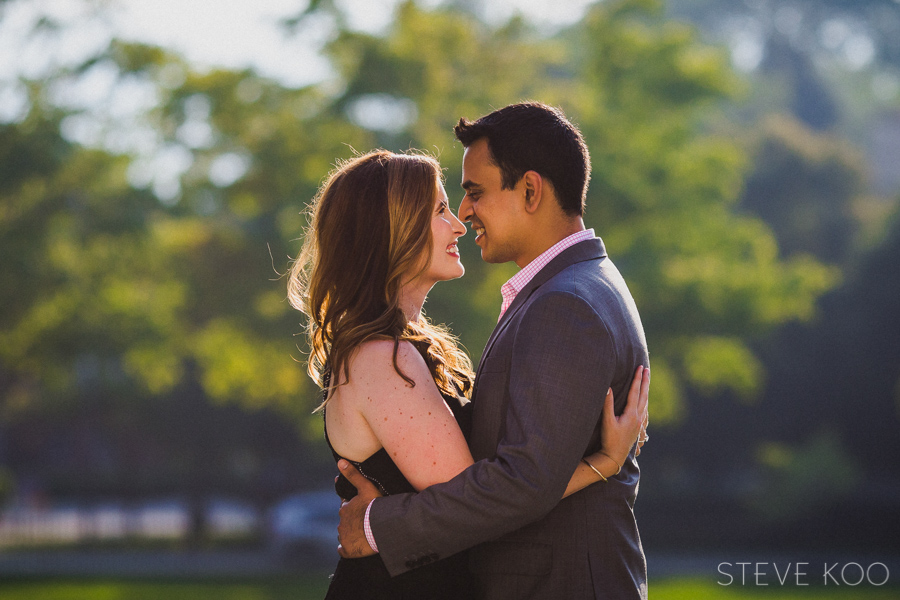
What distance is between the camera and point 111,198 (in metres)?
14.8

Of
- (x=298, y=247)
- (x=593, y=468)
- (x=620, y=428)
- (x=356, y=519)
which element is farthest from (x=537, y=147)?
(x=298, y=247)

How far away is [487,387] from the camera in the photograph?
307 cm

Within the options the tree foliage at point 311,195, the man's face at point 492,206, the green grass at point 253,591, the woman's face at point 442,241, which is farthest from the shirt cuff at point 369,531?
the green grass at point 253,591

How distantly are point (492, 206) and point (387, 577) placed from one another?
1.31 metres

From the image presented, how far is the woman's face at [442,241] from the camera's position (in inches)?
133

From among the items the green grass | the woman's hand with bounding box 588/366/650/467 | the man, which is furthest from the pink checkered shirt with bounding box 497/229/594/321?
the green grass

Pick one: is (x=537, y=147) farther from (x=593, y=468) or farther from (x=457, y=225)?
(x=593, y=468)

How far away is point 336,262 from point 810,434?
23.4m

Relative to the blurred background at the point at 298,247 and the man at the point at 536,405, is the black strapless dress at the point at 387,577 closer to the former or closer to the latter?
the man at the point at 536,405

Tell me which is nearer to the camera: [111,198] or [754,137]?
[111,198]

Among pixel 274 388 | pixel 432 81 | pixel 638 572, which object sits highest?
pixel 432 81

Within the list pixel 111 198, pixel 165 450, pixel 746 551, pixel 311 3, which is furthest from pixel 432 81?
pixel 165 450

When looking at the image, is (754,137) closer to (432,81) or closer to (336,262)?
(432,81)

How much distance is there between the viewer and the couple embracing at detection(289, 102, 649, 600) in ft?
9.29
